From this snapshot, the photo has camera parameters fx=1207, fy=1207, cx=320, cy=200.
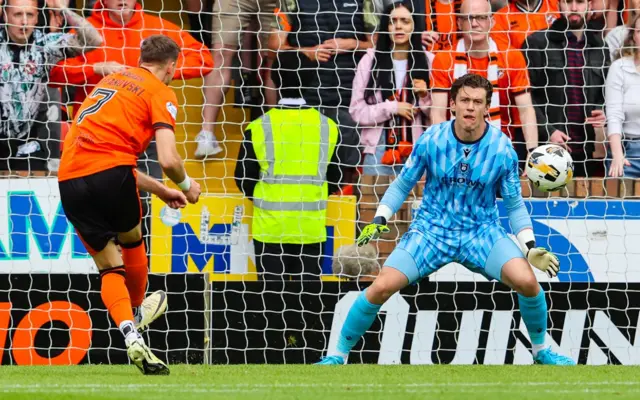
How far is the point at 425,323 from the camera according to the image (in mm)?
9234

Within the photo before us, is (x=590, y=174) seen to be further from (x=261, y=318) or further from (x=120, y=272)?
(x=120, y=272)

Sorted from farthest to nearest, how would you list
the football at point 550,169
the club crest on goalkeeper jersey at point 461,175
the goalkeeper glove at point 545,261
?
the football at point 550,169 → the club crest on goalkeeper jersey at point 461,175 → the goalkeeper glove at point 545,261

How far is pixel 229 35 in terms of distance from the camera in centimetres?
1079

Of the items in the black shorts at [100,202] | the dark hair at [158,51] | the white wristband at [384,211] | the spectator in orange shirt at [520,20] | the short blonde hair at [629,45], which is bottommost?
the white wristband at [384,211]

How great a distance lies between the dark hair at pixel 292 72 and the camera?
35.1 ft

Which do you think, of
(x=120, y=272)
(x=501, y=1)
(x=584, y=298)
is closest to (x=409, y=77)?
(x=501, y=1)

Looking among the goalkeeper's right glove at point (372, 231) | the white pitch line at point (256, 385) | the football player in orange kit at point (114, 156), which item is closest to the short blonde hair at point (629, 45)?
the goalkeeper's right glove at point (372, 231)

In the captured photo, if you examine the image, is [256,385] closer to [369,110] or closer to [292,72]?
[369,110]

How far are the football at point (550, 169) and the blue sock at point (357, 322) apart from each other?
135 centimetres

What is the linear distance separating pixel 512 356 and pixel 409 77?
2.78m

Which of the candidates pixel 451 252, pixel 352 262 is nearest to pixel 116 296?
pixel 451 252

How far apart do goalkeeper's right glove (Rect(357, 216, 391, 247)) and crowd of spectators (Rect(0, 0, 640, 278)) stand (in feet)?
8.54

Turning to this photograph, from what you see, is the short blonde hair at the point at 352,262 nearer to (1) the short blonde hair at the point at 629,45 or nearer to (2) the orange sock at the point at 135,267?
(2) the orange sock at the point at 135,267

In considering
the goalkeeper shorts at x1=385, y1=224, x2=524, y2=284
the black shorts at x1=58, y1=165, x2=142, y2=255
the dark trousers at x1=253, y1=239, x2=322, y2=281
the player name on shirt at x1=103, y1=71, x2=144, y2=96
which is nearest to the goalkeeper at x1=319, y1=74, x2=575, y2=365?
the goalkeeper shorts at x1=385, y1=224, x2=524, y2=284
